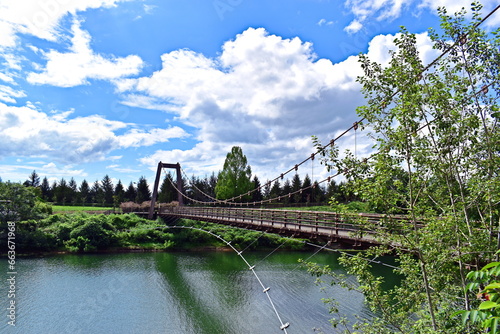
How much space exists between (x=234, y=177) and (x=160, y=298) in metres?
22.3

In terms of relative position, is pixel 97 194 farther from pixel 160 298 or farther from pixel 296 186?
pixel 160 298

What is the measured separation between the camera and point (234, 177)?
116 ft

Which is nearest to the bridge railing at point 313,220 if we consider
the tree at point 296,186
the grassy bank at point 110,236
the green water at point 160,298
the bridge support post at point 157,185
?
the green water at point 160,298

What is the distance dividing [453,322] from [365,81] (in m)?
3.21

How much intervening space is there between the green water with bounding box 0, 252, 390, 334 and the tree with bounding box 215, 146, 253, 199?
14.5 meters

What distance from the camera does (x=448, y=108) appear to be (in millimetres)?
3908

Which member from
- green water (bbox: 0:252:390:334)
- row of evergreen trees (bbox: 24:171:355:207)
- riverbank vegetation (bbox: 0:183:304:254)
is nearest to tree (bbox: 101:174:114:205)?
row of evergreen trees (bbox: 24:171:355:207)

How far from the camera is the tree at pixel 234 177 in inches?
1377

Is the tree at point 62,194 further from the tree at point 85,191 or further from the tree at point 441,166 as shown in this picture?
the tree at point 441,166

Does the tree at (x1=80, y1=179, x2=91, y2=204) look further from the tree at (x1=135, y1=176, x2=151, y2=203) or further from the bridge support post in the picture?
the bridge support post

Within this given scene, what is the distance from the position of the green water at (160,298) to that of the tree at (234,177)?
14.5 m

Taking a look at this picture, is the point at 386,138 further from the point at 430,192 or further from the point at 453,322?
the point at 453,322

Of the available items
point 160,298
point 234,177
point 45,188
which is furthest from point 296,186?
point 45,188

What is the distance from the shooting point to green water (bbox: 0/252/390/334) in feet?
35.0
